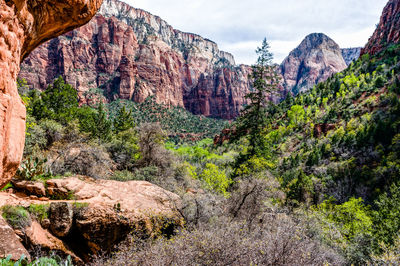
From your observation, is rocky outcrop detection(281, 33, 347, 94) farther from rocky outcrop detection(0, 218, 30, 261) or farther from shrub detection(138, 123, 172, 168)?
rocky outcrop detection(0, 218, 30, 261)

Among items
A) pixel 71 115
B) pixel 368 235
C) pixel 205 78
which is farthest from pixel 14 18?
pixel 205 78

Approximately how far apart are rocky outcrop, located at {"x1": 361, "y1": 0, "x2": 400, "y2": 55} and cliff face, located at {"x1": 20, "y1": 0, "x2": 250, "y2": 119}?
271ft

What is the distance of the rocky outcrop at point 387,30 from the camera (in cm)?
6934

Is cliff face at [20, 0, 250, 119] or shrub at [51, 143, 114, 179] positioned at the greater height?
cliff face at [20, 0, 250, 119]

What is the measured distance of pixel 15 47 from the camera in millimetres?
3445

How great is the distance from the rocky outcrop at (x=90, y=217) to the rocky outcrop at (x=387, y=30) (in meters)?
90.6

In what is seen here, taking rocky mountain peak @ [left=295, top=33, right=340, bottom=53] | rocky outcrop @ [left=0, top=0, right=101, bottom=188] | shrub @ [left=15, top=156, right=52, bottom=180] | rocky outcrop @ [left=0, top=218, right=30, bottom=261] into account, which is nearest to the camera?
rocky outcrop @ [left=0, top=0, right=101, bottom=188]

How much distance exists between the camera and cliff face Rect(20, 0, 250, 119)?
95.0 m

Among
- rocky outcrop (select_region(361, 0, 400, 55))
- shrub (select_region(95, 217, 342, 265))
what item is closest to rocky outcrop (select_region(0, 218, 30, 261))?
shrub (select_region(95, 217, 342, 265))

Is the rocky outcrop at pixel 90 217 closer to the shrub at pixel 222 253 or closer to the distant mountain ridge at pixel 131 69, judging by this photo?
the shrub at pixel 222 253

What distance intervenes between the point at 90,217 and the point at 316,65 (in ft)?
712

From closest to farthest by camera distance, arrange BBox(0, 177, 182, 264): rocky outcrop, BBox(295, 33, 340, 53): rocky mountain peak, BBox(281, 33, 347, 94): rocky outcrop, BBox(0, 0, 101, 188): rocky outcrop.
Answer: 1. BBox(0, 0, 101, 188): rocky outcrop
2. BBox(0, 177, 182, 264): rocky outcrop
3. BBox(281, 33, 347, 94): rocky outcrop
4. BBox(295, 33, 340, 53): rocky mountain peak

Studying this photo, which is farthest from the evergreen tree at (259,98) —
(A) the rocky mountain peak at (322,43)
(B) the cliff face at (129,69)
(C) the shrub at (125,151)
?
(A) the rocky mountain peak at (322,43)

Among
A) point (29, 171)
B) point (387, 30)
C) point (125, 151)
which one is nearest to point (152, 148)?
point (125, 151)
